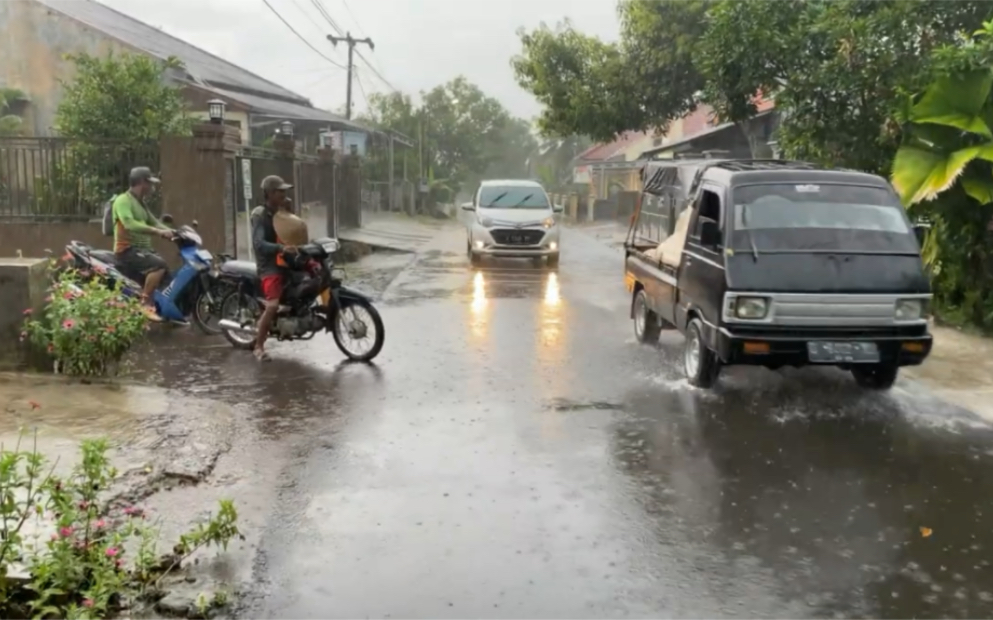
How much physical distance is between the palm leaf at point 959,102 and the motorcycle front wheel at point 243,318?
7.67m

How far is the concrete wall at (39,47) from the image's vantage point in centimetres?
2275

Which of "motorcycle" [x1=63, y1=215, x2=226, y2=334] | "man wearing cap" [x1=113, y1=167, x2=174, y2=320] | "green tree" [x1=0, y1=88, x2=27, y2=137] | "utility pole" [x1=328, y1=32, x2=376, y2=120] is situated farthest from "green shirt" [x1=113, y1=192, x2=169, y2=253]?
"utility pole" [x1=328, y1=32, x2=376, y2=120]

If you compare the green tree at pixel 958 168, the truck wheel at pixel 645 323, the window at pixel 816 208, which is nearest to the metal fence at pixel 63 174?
the truck wheel at pixel 645 323

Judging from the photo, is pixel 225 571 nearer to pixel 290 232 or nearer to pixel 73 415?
pixel 73 415

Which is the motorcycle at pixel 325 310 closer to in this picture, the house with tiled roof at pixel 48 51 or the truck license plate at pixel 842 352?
the truck license plate at pixel 842 352

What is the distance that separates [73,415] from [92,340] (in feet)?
3.33

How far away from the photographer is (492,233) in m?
19.2

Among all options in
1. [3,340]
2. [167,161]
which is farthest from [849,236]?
[167,161]

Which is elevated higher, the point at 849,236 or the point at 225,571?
the point at 849,236

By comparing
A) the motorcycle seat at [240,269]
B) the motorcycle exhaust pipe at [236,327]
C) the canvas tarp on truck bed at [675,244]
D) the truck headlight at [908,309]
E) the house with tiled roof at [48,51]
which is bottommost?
the motorcycle exhaust pipe at [236,327]

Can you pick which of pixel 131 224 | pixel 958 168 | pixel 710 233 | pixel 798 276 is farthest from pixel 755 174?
pixel 131 224

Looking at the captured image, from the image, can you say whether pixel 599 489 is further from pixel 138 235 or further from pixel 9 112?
pixel 9 112

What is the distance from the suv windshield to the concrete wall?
10.1 metres

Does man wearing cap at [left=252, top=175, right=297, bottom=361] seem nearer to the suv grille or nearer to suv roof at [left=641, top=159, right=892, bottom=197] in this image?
suv roof at [left=641, top=159, right=892, bottom=197]
